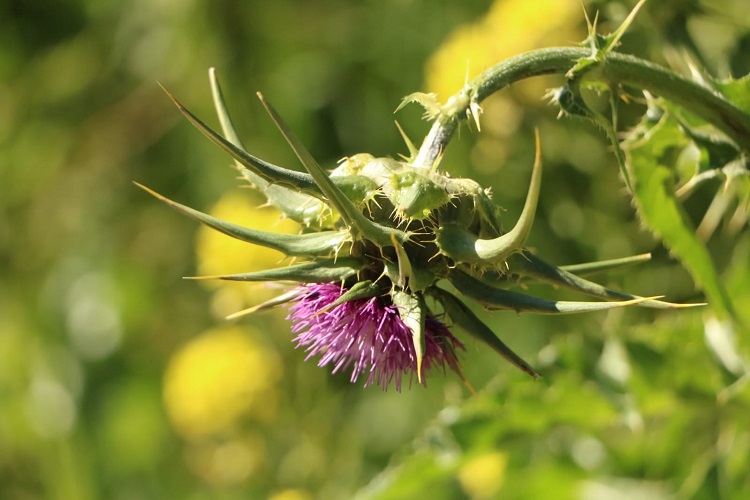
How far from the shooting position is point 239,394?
9.84 ft

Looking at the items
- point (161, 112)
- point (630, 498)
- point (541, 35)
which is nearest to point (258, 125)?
point (161, 112)

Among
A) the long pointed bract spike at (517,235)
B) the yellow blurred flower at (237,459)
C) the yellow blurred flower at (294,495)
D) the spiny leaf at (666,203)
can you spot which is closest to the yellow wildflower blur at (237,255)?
the yellow blurred flower at (237,459)

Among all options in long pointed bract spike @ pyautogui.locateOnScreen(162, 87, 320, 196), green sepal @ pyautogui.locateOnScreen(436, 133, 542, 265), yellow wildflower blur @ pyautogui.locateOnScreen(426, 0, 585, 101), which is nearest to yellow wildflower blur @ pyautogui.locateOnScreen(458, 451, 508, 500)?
yellow wildflower blur @ pyautogui.locateOnScreen(426, 0, 585, 101)

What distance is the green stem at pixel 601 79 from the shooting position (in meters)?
1.33

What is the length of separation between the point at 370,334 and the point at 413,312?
0.16 metres

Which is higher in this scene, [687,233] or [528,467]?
[687,233]

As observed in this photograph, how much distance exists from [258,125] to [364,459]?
142cm

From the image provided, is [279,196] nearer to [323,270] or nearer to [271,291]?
[323,270]

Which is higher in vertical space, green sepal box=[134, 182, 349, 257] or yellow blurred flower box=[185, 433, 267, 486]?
green sepal box=[134, 182, 349, 257]

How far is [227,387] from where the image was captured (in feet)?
9.88

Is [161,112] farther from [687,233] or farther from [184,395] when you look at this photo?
[687,233]

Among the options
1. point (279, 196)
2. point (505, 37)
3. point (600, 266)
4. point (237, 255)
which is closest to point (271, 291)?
point (237, 255)

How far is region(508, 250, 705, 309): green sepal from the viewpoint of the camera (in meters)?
1.15

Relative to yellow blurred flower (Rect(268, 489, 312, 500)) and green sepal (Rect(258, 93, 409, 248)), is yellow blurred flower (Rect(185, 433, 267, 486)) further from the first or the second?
green sepal (Rect(258, 93, 409, 248))
